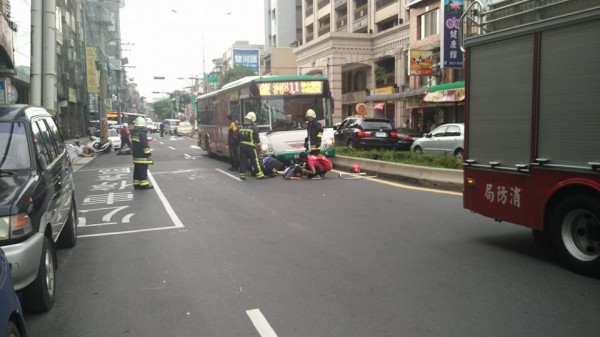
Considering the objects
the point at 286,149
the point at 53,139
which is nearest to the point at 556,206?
the point at 53,139

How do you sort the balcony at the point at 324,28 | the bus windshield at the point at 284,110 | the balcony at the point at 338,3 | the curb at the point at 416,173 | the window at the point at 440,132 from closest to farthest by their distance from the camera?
the curb at the point at 416,173
the bus windshield at the point at 284,110
the window at the point at 440,132
the balcony at the point at 338,3
the balcony at the point at 324,28

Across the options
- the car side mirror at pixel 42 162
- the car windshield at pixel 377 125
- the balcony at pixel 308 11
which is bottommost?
the car side mirror at pixel 42 162

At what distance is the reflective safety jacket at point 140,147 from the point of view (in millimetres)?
13031

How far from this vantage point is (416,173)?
13.0m

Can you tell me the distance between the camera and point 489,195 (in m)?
6.58

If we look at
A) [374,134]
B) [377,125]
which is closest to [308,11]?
[377,125]

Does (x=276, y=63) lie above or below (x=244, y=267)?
above

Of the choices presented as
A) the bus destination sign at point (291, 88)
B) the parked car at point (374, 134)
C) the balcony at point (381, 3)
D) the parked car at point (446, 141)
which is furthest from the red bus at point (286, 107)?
the balcony at point (381, 3)

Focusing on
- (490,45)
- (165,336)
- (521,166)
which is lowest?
(165,336)

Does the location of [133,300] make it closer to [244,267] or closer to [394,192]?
[244,267]

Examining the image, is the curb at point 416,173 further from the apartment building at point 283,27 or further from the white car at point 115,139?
the apartment building at point 283,27

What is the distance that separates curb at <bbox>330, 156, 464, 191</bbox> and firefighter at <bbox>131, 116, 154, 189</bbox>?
609cm

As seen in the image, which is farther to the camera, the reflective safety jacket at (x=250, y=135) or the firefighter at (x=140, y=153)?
the reflective safety jacket at (x=250, y=135)

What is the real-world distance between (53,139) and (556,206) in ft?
20.1
